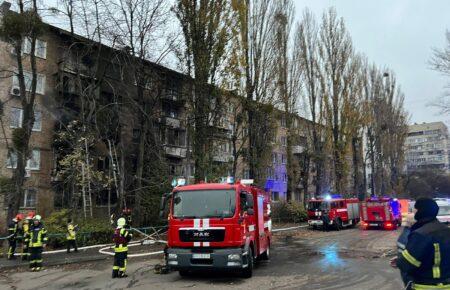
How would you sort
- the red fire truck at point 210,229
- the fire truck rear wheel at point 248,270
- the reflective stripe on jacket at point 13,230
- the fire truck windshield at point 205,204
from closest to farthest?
the red fire truck at point 210,229, the fire truck windshield at point 205,204, the fire truck rear wheel at point 248,270, the reflective stripe on jacket at point 13,230

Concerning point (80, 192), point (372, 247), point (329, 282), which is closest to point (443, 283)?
point (329, 282)

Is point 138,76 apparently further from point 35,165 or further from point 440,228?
point 440,228

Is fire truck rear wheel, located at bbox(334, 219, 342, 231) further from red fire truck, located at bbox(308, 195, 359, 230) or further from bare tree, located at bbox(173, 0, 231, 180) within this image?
bare tree, located at bbox(173, 0, 231, 180)

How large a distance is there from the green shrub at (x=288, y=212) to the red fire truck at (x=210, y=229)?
26427 millimetres

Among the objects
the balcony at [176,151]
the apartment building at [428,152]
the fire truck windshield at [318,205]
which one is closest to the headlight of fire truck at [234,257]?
the fire truck windshield at [318,205]

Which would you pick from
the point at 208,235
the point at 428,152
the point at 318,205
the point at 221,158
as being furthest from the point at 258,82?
the point at 428,152

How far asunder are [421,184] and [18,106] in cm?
6513

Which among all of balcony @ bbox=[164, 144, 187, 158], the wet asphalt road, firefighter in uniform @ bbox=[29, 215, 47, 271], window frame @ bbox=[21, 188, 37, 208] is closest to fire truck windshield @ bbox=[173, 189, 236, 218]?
the wet asphalt road

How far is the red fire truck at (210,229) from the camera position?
11.3 meters

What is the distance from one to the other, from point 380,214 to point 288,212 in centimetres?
849

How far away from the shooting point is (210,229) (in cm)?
1141

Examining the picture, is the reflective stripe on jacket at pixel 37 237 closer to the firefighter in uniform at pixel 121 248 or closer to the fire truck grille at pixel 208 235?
the firefighter in uniform at pixel 121 248

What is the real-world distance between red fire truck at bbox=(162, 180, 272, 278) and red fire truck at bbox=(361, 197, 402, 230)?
2299 cm

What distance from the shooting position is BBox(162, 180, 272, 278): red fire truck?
445 inches
